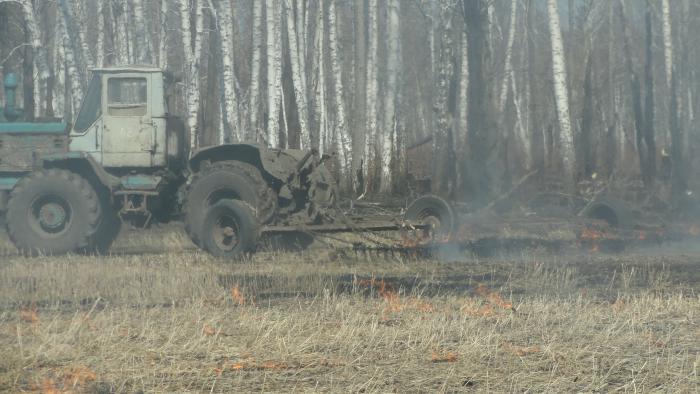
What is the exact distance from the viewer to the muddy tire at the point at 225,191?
1315 centimetres

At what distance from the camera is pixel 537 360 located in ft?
20.9

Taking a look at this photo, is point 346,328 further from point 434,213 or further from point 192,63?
point 192,63

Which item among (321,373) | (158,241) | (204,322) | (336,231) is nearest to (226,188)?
(336,231)

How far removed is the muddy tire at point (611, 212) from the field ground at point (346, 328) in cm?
336

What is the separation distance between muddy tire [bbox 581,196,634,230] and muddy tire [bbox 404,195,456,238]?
7.99ft

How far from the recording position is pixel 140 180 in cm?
1380

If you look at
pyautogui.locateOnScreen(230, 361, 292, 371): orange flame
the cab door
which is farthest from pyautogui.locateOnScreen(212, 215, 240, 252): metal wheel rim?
pyautogui.locateOnScreen(230, 361, 292, 371): orange flame

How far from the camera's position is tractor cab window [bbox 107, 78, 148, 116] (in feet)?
45.0

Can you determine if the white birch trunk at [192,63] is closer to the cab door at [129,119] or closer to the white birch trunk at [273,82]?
the white birch trunk at [273,82]

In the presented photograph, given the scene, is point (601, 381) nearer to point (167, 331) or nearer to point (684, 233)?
point (167, 331)

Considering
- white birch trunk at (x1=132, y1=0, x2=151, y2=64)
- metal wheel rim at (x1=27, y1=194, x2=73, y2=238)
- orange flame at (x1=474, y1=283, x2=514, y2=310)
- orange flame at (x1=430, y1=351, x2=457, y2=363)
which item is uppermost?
white birch trunk at (x1=132, y1=0, x2=151, y2=64)

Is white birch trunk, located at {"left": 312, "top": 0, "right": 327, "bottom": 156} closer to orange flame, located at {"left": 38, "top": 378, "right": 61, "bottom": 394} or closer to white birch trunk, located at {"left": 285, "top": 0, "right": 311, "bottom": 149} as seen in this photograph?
white birch trunk, located at {"left": 285, "top": 0, "right": 311, "bottom": 149}

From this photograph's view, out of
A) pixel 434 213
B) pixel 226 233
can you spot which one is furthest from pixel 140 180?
pixel 434 213

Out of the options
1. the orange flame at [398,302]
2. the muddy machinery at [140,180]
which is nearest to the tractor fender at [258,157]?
the muddy machinery at [140,180]
